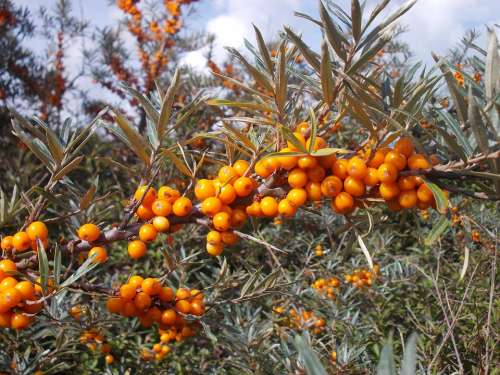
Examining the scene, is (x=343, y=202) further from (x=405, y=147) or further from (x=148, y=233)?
(x=148, y=233)

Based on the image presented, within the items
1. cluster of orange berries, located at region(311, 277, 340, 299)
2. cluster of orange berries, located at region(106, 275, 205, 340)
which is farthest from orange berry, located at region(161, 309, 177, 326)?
cluster of orange berries, located at region(311, 277, 340, 299)

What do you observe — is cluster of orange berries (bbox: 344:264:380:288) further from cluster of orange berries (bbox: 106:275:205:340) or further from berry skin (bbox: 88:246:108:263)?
berry skin (bbox: 88:246:108:263)

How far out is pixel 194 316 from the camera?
3.05ft

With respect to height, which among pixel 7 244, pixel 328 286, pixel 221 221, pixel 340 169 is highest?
pixel 340 169

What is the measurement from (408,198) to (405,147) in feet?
0.25

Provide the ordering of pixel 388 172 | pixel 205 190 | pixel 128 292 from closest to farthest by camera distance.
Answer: pixel 388 172
pixel 205 190
pixel 128 292

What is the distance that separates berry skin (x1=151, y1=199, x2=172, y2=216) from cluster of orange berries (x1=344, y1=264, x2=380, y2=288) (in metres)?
1.44

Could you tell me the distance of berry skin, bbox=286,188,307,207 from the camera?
0.64 m

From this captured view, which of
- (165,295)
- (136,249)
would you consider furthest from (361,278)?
(136,249)

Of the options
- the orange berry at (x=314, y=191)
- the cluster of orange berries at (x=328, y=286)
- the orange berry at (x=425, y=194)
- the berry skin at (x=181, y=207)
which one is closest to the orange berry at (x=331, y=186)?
the orange berry at (x=314, y=191)

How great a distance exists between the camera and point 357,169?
2.03ft

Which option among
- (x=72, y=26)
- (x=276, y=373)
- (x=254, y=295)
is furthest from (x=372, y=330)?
(x=72, y=26)

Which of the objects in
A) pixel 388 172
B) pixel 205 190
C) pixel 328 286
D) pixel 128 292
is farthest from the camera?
pixel 328 286

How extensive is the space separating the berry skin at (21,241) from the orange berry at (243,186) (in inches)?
15.9
